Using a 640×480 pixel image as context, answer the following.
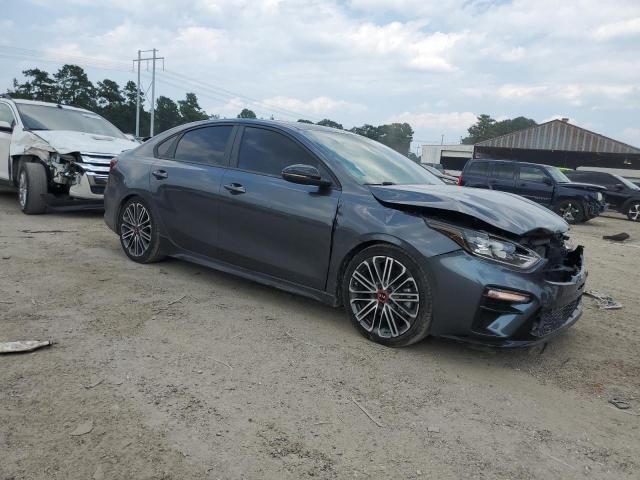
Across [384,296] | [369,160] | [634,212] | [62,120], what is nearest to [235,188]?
[369,160]

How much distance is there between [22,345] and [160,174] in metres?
2.27

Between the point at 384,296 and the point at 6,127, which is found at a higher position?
the point at 6,127

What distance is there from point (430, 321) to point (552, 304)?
79 cm

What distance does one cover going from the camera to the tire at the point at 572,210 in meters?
13.8

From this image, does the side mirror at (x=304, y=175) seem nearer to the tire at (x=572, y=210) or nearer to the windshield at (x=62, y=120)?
the windshield at (x=62, y=120)

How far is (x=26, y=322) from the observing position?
3.65 metres

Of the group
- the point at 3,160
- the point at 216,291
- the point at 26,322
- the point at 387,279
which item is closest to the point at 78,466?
the point at 26,322

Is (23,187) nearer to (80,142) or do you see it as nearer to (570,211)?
(80,142)

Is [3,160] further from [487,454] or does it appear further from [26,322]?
[487,454]

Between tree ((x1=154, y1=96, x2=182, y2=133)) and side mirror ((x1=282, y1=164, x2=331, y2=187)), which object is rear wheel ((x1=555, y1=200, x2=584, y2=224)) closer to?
side mirror ((x1=282, y1=164, x2=331, y2=187))

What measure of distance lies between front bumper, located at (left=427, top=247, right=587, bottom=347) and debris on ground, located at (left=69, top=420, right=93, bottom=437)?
82.8 inches

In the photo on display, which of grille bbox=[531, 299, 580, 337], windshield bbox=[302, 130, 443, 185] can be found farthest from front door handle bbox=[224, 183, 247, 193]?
grille bbox=[531, 299, 580, 337]

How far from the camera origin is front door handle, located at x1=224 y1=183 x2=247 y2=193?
14.4 ft

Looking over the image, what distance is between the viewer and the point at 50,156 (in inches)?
304
